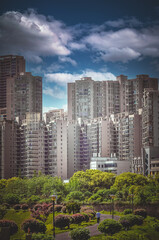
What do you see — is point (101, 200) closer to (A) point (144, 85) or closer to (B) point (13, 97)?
(A) point (144, 85)

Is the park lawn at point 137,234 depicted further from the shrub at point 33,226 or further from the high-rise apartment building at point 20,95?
the high-rise apartment building at point 20,95

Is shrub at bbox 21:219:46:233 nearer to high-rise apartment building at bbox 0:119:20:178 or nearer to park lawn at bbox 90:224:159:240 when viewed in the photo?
park lawn at bbox 90:224:159:240

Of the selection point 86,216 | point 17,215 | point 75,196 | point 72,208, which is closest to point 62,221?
point 86,216

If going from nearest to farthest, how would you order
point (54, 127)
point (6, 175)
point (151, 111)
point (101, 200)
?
point (101, 200) < point (151, 111) < point (6, 175) < point (54, 127)

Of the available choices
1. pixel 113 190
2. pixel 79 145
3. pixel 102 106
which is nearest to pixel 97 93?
pixel 102 106

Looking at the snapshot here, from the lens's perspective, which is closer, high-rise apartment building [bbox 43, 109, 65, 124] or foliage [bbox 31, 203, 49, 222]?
foliage [bbox 31, 203, 49, 222]

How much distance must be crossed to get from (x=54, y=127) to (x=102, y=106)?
761 inches

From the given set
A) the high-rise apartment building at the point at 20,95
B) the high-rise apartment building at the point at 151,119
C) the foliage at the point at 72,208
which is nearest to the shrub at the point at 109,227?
the foliage at the point at 72,208

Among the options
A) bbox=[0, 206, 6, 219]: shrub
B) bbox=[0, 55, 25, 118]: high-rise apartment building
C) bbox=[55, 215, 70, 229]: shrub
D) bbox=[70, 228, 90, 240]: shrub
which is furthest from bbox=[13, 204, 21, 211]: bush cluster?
bbox=[0, 55, 25, 118]: high-rise apartment building

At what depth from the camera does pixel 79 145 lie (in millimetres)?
89438

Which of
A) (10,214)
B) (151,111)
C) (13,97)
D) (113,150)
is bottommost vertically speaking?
(10,214)

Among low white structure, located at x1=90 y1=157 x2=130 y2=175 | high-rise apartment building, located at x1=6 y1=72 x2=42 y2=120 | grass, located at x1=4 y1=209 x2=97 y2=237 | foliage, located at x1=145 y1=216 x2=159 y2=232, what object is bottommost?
grass, located at x1=4 y1=209 x2=97 y2=237

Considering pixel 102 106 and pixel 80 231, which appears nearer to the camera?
pixel 80 231

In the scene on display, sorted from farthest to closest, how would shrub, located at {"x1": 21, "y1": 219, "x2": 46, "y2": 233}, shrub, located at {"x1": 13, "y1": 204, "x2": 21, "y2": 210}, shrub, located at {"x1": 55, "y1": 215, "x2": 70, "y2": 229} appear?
shrub, located at {"x1": 13, "y1": 204, "x2": 21, "y2": 210} < shrub, located at {"x1": 55, "y1": 215, "x2": 70, "y2": 229} < shrub, located at {"x1": 21, "y1": 219, "x2": 46, "y2": 233}
